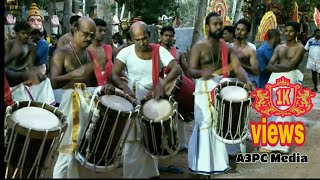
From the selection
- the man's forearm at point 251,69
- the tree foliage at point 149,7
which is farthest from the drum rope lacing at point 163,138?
the tree foliage at point 149,7

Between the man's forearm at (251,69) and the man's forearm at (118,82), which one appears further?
the man's forearm at (251,69)

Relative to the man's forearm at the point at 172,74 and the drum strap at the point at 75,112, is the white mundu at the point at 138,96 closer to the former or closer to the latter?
the man's forearm at the point at 172,74

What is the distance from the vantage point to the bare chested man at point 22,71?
176 inches

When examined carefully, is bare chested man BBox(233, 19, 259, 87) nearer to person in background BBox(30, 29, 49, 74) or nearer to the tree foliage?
person in background BBox(30, 29, 49, 74)

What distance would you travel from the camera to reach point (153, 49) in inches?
223

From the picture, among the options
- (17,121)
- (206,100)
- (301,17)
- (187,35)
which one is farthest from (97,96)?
(301,17)

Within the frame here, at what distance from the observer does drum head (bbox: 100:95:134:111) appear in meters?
4.75

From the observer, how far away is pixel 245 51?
24.5ft

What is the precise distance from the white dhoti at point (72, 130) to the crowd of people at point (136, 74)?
10 mm

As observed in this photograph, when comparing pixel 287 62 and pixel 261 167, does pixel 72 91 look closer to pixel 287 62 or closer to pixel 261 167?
pixel 261 167

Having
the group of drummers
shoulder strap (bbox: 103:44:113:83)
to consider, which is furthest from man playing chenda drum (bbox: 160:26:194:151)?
shoulder strap (bbox: 103:44:113:83)

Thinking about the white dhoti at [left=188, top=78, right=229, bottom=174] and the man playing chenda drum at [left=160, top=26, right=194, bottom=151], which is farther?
the man playing chenda drum at [left=160, top=26, right=194, bottom=151]

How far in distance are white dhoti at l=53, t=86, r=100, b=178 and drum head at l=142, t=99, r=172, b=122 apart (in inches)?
23.5

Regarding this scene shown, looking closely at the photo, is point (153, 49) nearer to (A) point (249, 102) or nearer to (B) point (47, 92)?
(A) point (249, 102)
